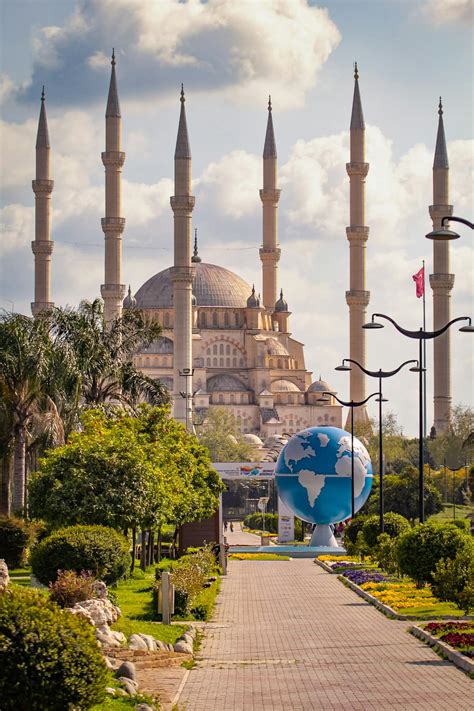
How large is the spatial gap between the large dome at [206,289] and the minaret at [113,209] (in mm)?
43377

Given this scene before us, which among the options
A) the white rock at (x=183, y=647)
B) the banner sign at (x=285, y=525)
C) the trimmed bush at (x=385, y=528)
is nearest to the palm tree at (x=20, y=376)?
the trimmed bush at (x=385, y=528)

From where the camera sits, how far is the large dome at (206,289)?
13550 cm

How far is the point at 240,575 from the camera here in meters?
37.0

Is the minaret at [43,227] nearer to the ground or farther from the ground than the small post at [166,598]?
farther from the ground

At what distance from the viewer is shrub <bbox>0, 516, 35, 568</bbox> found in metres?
32.0

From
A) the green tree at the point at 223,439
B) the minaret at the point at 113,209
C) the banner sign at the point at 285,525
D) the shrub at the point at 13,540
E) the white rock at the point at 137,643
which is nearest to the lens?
the white rock at the point at 137,643

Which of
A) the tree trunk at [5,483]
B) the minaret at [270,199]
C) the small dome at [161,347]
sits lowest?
the tree trunk at [5,483]

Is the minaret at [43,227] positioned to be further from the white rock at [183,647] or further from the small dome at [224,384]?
the white rock at [183,647]

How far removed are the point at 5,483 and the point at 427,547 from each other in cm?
1492

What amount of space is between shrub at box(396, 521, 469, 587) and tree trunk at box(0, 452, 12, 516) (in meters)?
13.2

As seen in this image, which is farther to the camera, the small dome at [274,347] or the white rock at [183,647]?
the small dome at [274,347]

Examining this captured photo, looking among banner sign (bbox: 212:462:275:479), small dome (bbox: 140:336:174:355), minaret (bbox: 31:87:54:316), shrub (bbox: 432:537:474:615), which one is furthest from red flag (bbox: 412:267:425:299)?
small dome (bbox: 140:336:174:355)

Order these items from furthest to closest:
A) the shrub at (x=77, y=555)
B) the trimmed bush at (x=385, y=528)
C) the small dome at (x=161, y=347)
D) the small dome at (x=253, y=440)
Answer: the small dome at (x=161, y=347)
the small dome at (x=253, y=440)
the trimmed bush at (x=385, y=528)
the shrub at (x=77, y=555)

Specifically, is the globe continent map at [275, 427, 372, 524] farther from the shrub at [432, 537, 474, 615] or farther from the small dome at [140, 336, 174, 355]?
the small dome at [140, 336, 174, 355]
